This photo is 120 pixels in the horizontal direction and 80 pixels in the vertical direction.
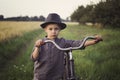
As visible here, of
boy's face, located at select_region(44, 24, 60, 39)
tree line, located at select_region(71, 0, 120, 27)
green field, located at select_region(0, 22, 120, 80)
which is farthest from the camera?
tree line, located at select_region(71, 0, 120, 27)

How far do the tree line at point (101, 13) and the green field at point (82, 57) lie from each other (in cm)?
9

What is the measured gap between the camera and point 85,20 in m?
Result: 2.58

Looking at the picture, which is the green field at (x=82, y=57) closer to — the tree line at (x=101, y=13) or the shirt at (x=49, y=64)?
the tree line at (x=101, y=13)

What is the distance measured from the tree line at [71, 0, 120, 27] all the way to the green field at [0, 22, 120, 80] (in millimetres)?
86

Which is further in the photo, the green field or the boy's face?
the green field

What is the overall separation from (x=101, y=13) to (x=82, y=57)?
54cm

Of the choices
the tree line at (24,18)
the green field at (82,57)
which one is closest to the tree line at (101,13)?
the green field at (82,57)

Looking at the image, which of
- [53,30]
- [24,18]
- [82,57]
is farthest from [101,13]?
[53,30]

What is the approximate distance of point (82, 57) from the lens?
8.10ft

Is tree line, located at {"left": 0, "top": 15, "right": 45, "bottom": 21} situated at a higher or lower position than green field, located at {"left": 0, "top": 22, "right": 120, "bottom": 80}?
higher

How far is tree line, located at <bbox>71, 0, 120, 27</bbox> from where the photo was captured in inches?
99.7

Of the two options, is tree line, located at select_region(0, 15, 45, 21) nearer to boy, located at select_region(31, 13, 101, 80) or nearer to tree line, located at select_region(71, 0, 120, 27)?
tree line, located at select_region(71, 0, 120, 27)

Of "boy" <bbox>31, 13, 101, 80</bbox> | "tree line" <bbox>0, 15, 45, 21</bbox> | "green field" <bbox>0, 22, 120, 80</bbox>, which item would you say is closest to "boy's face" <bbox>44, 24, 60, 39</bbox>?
"boy" <bbox>31, 13, 101, 80</bbox>

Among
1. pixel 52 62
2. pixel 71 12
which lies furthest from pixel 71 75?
pixel 71 12
